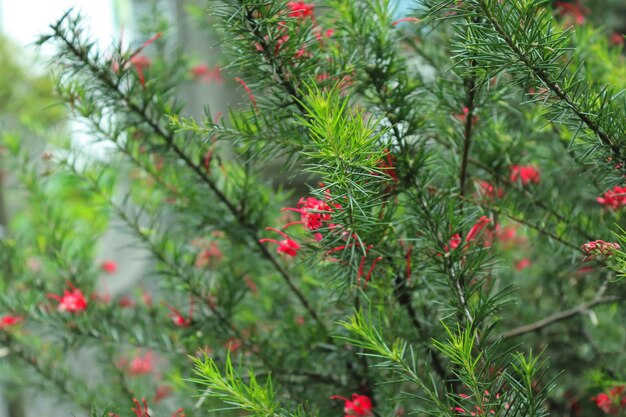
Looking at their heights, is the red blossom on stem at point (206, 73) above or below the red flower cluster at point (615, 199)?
above

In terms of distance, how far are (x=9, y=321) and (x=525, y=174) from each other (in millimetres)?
572

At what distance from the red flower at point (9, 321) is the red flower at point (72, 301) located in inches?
2.2

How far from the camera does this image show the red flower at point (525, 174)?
0.54m

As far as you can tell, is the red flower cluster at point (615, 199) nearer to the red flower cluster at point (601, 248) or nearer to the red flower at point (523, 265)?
the red flower cluster at point (601, 248)

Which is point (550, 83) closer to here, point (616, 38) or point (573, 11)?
point (573, 11)

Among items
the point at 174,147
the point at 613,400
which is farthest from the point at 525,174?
the point at 174,147

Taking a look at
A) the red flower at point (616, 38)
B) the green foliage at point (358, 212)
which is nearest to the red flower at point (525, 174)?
the green foliage at point (358, 212)

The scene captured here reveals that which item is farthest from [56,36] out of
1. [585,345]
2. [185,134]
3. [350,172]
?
[585,345]

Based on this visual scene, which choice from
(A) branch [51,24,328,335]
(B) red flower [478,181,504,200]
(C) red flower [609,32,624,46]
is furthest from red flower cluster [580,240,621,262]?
(C) red flower [609,32,624,46]

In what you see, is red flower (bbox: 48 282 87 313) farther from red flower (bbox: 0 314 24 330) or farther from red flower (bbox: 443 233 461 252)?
red flower (bbox: 443 233 461 252)

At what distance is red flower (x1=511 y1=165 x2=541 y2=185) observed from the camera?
543 mm

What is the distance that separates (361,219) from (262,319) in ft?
1.18

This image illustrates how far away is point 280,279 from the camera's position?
0.63 meters

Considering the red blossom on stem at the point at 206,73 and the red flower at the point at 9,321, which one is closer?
the red flower at the point at 9,321
